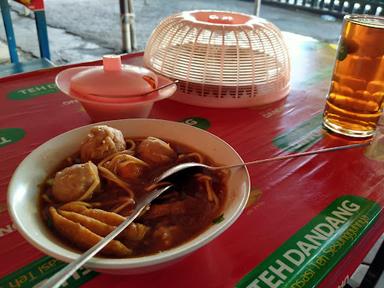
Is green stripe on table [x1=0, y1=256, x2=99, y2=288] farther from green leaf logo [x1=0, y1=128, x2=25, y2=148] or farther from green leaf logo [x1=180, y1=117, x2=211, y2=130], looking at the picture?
green leaf logo [x1=180, y1=117, x2=211, y2=130]

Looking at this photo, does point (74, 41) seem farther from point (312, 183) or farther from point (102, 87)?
point (312, 183)

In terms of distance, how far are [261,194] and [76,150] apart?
33 cm

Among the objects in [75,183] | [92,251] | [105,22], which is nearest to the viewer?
[92,251]

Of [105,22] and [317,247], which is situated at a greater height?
[317,247]

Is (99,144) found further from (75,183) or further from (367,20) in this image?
(367,20)

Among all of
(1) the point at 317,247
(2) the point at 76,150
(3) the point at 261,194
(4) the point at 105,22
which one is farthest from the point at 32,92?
(4) the point at 105,22

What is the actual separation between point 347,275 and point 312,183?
0.19 meters

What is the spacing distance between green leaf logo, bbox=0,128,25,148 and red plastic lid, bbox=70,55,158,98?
6.2 inches

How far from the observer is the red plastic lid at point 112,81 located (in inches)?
29.7

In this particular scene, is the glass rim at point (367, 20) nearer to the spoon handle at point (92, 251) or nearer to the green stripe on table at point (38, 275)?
the spoon handle at point (92, 251)

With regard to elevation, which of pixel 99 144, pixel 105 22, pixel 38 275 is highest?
pixel 99 144

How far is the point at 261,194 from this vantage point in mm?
639

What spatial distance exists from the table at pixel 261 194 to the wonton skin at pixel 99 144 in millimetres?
155

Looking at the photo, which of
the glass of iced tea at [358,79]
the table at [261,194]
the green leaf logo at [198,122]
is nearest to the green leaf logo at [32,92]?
the table at [261,194]
